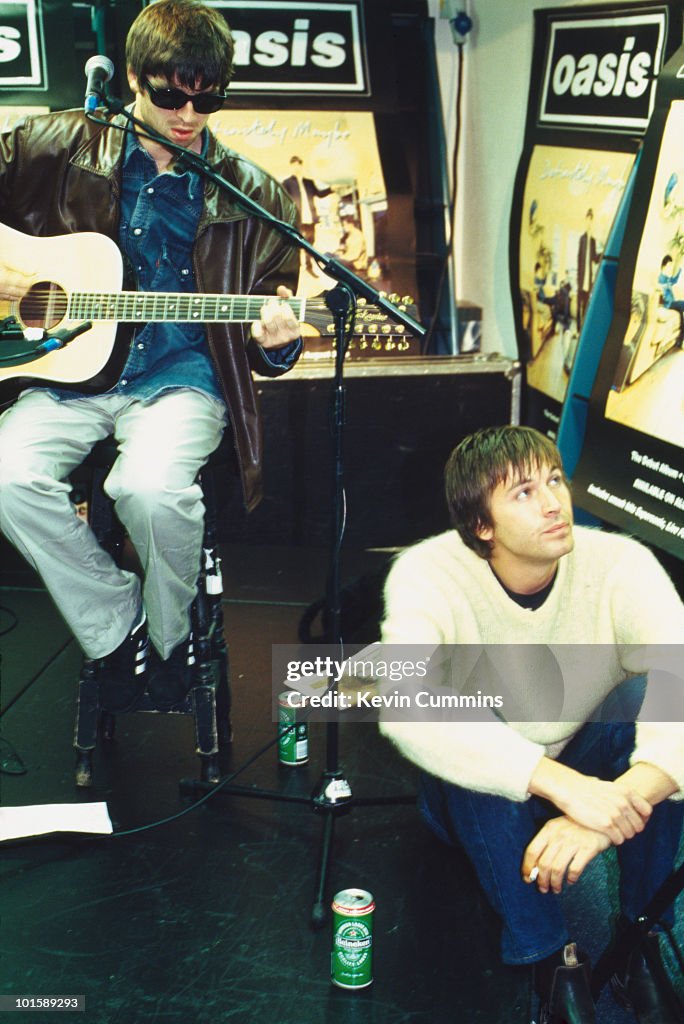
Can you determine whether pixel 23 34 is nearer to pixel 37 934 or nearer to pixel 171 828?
pixel 171 828

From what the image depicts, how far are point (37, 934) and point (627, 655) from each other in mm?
1292

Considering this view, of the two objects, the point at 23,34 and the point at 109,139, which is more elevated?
the point at 23,34

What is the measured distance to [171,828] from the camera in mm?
2680

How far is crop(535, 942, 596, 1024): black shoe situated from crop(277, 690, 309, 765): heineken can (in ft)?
3.55

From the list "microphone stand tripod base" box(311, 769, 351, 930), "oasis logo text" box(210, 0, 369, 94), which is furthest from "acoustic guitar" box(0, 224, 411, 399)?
"oasis logo text" box(210, 0, 369, 94)

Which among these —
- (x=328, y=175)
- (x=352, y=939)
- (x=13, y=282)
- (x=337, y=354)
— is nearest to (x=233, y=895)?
(x=352, y=939)

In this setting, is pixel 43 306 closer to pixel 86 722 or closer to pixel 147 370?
pixel 147 370

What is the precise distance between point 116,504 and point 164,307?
0.48 metres

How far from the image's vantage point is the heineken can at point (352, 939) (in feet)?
6.77

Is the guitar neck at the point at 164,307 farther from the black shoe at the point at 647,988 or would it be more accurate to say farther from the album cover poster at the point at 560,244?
the black shoe at the point at 647,988

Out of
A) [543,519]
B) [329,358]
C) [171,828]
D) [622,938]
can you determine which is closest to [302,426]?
[329,358]

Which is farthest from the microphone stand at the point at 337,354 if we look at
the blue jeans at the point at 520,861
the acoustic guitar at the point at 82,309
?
the blue jeans at the point at 520,861

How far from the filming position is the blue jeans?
1940mm

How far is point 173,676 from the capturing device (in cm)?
284
